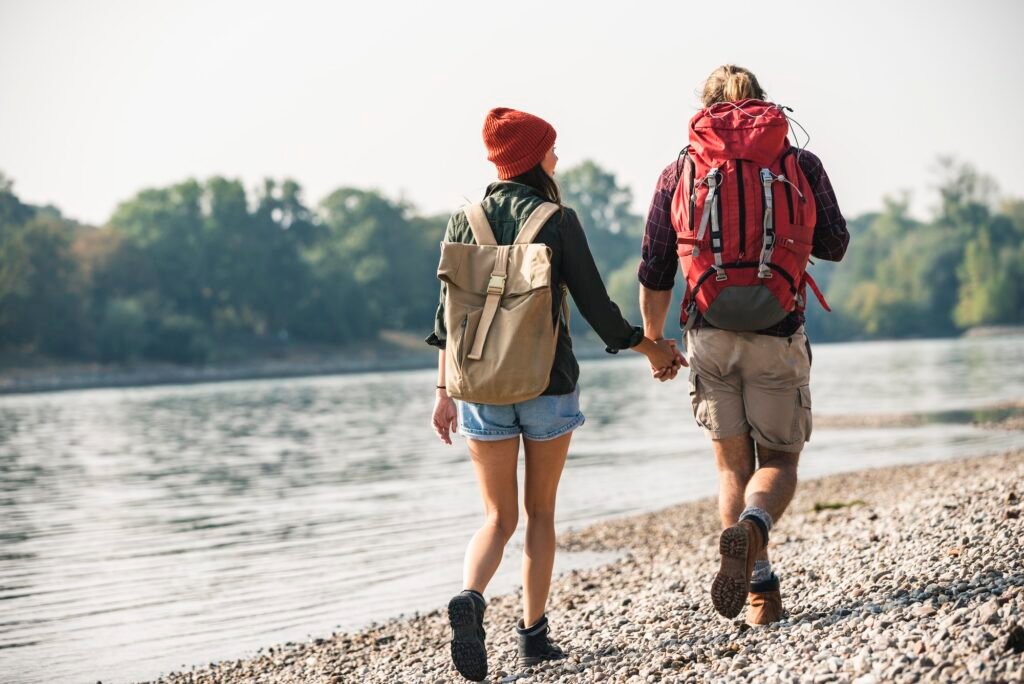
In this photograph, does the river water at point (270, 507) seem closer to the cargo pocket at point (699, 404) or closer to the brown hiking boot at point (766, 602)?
the brown hiking boot at point (766, 602)

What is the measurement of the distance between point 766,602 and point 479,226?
2198 millimetres

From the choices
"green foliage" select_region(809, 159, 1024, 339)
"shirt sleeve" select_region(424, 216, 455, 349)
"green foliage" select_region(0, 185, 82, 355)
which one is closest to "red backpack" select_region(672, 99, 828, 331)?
"shirt sleeve" select_region(424, 216, 455, 349)

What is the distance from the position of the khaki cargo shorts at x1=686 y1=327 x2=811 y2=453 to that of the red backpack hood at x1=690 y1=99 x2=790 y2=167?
0.76m

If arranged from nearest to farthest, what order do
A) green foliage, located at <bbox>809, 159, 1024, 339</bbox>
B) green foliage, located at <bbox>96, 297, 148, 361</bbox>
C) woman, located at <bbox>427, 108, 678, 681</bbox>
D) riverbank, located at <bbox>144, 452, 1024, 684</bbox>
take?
riverbank, located at <bbox>144, 452, 1024, 684</bbox>
woman, located at <bbox>427, 108, 678, 681</bbox>
green foliage, located at <bbox>96, 297, 148, 361</bbox>
green foliage, located at <bbox>809, 159, 1024, 339</bbox>

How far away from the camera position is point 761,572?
5.23 m

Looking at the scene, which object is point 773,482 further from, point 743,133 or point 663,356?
point 743,133

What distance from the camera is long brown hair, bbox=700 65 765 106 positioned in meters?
5.07

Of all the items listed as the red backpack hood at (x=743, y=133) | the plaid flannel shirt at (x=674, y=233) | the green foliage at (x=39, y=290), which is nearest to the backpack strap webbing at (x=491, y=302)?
the plaid flannel shirt at (x=674, y=233)

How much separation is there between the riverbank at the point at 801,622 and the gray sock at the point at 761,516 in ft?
1.61

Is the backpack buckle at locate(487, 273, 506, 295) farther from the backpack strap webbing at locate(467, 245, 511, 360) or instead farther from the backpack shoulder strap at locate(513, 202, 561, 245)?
the backpack shoulder strap at locate(513, 202, 561, 245)

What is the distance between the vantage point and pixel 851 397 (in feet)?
130

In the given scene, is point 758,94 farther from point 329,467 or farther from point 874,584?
point 329,467

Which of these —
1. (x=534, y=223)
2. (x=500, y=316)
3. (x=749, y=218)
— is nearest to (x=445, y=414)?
(x=500, y=316)

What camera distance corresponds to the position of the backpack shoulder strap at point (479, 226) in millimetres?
4906
